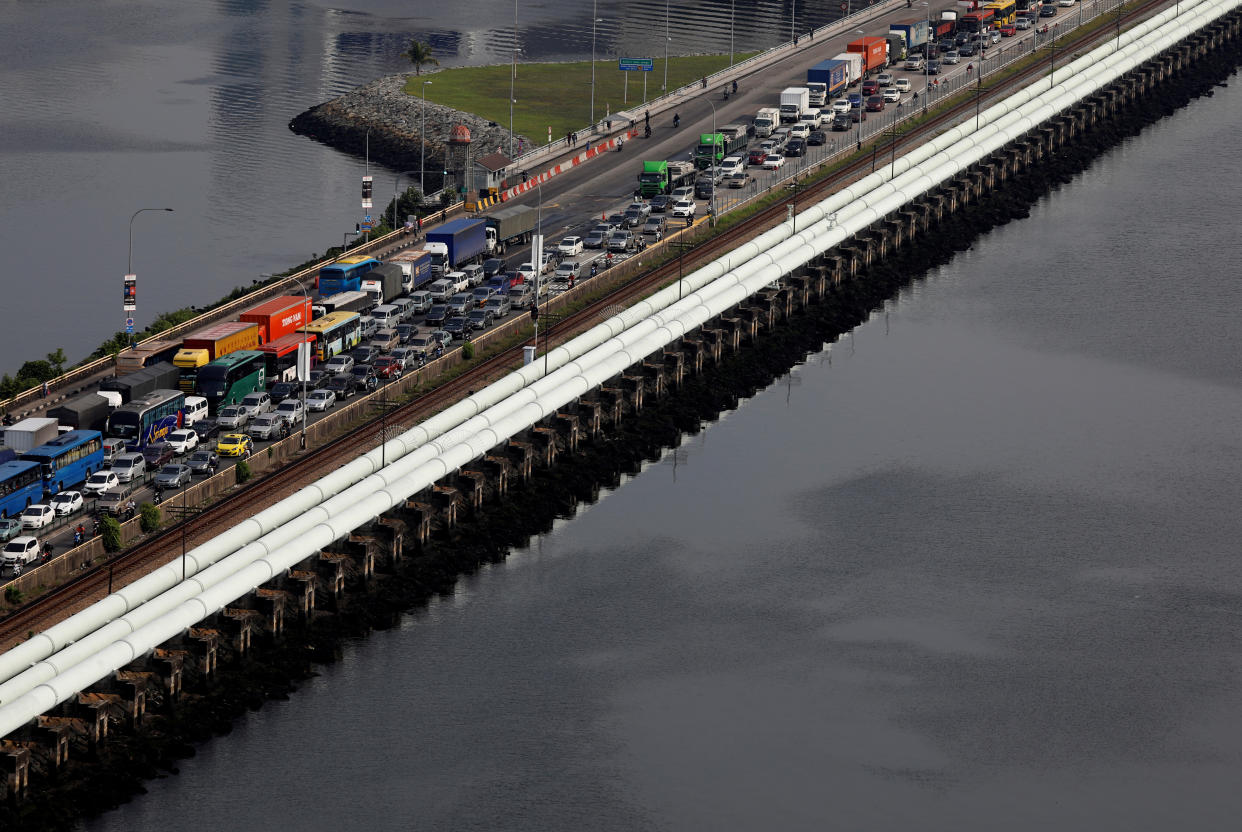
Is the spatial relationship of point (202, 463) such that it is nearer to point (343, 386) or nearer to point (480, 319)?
point (343, 386)

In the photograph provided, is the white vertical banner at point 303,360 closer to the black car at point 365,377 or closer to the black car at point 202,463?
the black car at point 365,377

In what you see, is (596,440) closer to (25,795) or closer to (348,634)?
(348,634)

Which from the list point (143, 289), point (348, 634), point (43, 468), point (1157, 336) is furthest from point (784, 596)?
point (143, 289)

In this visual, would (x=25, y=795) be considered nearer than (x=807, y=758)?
Yes

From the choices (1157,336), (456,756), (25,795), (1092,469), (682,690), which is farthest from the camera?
(1157,336)

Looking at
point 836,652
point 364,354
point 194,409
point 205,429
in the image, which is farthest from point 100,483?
point 836,652

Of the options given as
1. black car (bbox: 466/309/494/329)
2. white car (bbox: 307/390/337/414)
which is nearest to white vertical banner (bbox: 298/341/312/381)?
white car (bbox: 307/390/337/414)
